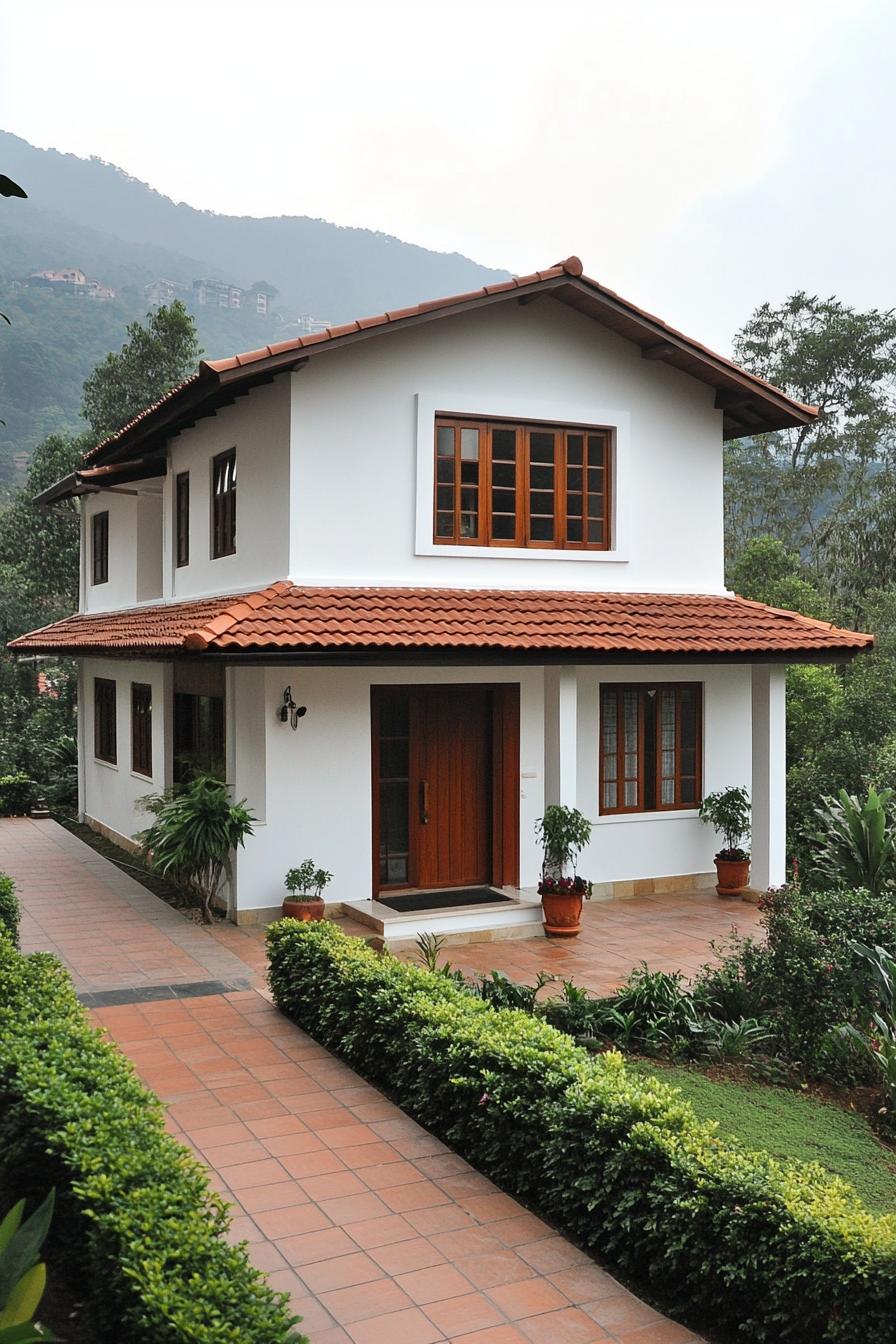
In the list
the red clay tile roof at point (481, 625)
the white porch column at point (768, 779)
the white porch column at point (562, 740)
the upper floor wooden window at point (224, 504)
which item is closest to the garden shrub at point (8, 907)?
the red clay tile roof at point (481, 625)

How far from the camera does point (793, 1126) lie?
258 inches

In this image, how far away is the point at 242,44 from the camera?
5119 cm

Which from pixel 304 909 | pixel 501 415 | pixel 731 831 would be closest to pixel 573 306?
pixel 501 415

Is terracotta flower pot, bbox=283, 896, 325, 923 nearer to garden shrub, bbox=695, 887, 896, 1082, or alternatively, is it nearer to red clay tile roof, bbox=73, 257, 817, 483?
garden shrub, bbox=695, 887, 896, 1082

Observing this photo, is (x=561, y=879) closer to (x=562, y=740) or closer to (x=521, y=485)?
(x=562, y=740)

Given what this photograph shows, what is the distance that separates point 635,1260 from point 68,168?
125 m

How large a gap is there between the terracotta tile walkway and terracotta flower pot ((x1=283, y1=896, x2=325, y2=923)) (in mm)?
1660

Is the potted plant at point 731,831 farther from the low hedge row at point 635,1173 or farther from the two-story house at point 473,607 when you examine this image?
the low hedge row at point 635,1173

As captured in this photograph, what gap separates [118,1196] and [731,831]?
1033 centimetres

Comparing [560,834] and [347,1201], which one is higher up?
[560,834]

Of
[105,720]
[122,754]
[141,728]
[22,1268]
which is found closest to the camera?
[22,1268]

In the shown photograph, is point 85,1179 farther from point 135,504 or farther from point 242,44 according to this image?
point 242,44

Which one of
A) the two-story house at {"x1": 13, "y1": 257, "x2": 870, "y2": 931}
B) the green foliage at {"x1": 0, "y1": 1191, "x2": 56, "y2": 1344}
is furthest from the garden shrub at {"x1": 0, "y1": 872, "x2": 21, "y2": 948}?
the green foliage at {"x1": 0, "y1": 1191, "x2": 56, "y2": 1344}

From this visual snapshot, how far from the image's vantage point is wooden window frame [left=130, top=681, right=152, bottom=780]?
16.2 meters
